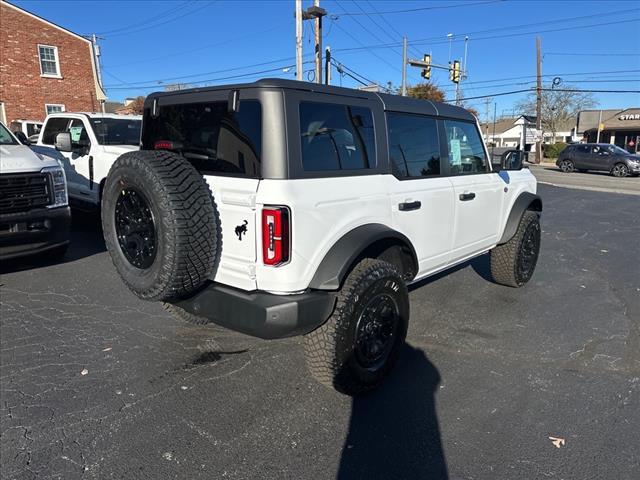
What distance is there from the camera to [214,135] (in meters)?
2.94

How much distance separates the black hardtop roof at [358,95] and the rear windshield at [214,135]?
0.31ft

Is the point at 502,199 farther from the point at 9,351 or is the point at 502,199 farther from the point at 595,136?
the point at 595,136

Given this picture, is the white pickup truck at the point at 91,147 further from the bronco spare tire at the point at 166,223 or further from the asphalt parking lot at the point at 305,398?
the bronco spare tire at the point at 166,223

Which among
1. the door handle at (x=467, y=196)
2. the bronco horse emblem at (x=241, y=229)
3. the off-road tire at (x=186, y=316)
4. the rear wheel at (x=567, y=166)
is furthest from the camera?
the rear wheel at (x=567, y=166)

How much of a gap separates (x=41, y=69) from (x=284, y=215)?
24.7 metres

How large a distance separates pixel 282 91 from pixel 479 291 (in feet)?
12.0

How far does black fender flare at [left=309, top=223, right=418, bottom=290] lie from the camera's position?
2705 mm

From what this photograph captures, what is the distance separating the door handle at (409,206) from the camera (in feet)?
10.8

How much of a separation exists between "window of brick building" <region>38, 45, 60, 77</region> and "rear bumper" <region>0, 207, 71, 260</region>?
2090cm

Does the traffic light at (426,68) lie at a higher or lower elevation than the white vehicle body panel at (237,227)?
higher

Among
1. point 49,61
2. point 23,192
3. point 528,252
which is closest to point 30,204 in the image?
point 23,192

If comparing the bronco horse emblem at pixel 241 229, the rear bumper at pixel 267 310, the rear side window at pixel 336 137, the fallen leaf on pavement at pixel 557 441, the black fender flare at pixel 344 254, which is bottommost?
the fallen leaf on pavement at pixel 557 441

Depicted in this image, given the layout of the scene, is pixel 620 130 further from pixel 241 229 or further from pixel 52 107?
pixel 241 229

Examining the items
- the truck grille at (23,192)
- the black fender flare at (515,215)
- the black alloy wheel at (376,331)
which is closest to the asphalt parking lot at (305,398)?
the black alloy wheel at (376,331)
